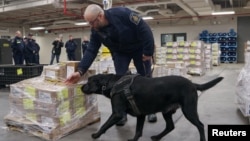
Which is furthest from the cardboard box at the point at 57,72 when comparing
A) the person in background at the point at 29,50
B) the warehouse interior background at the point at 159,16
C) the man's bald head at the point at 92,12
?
the person in background at the point at 29,50

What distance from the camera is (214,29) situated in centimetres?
1463

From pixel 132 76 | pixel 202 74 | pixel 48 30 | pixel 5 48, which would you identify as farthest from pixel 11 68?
pixel 48 30

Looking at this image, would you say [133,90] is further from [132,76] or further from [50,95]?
[50,95]

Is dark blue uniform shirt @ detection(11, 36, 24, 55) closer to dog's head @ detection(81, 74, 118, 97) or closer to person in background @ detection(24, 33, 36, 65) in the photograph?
person in background @ detection(24, 33, 36, 65)

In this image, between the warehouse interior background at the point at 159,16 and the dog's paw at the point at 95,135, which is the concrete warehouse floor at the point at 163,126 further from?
the warehouse interior background at the point at 159,16

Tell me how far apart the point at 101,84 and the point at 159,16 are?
1321 cm

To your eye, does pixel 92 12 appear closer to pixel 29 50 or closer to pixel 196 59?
pixel 196 59

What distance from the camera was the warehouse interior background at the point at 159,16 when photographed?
1052cm

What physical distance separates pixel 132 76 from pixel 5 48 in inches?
341

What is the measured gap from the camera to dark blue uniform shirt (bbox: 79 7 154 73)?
2395 mm

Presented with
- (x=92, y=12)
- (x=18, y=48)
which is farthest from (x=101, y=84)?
(x=18, y=48)

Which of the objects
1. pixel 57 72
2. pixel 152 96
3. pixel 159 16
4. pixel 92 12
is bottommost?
pixel 152 96

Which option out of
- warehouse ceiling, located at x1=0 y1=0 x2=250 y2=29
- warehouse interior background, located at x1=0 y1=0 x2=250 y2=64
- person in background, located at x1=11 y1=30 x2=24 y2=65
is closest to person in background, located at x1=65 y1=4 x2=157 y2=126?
warehouse ceiling, located at x1=0 y1=0 x2=250 y2=29

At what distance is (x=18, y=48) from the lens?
939 centimetres
